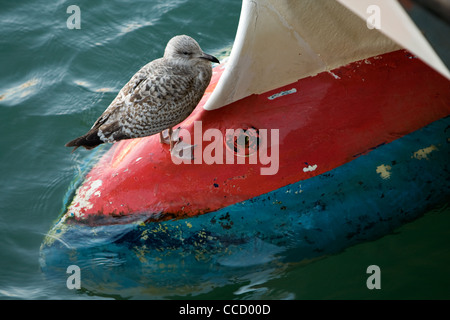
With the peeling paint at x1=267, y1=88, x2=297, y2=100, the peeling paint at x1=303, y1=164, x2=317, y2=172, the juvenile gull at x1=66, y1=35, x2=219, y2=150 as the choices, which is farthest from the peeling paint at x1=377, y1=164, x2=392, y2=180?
the juvenile gull at x1=66, y1=35, x2=219, y2=150

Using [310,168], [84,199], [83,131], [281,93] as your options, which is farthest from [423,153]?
[83,131]

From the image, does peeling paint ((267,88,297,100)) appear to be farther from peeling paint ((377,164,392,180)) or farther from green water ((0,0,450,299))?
green water ((0,0,450,299))

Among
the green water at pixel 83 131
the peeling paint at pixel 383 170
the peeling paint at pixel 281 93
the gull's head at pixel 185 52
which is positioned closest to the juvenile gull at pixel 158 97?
the gull's head at pixel 185 52

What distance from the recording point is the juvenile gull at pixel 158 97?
10.2 ft

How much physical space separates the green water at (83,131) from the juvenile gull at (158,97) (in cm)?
114

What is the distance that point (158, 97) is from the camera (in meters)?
3.10

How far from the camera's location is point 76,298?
3445 millimetres

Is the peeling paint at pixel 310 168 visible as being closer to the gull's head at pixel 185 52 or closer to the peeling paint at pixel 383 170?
the peeling paint at pixel 383 170

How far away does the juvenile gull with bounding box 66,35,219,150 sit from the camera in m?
3.11

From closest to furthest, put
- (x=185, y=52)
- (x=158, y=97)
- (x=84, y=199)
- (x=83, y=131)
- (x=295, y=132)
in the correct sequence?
(x=158, y=97) < (x=185, y=52) < (x=295, y=132) < (x=84, y=199) < (x=83, y=131)

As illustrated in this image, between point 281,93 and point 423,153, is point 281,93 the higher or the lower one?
the higher one

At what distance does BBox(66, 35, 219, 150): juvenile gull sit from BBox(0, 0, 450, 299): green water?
1.14m

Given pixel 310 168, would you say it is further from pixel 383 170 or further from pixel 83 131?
pixel 83 131

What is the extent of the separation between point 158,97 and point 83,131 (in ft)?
6.25
